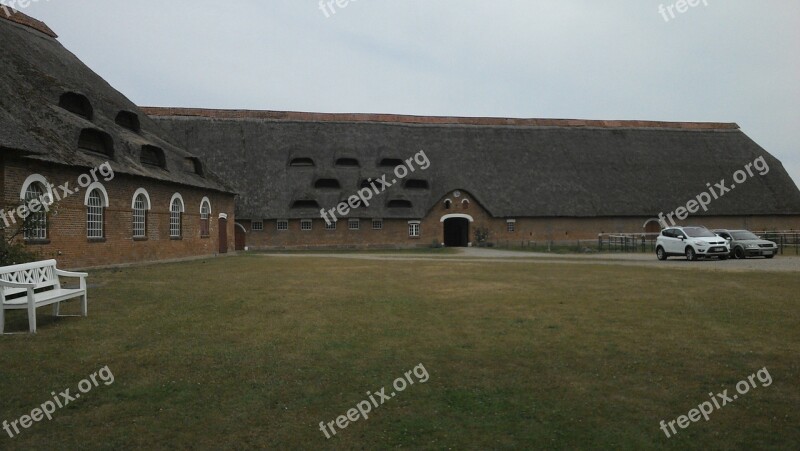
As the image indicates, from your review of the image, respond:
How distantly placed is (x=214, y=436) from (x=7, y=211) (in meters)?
16.1

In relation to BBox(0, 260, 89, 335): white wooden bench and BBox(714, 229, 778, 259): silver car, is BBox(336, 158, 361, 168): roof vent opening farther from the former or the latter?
BBox(0, 260, 89, 335): white wooden bench

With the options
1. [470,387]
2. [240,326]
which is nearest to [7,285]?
[240,326]

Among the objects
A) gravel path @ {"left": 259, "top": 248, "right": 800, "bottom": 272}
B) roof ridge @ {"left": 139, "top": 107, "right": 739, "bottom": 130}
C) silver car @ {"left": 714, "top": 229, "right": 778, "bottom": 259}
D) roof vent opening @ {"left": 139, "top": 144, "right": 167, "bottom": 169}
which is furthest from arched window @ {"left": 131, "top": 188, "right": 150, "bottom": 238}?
silver car @ {"left": 714, "top": 229, "right": 778, "bottom": 259}

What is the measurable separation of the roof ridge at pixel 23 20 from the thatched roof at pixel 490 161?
12172mm

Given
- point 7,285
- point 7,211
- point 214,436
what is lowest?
point 214,436

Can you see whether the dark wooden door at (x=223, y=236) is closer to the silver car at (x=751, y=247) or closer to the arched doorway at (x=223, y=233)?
the arched doorway at (x=223, y=233)

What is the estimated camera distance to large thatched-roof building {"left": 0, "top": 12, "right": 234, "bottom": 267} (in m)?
18.5

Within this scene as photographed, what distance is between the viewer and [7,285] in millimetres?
8883

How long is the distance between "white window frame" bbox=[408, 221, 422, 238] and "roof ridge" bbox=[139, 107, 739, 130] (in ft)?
35.3

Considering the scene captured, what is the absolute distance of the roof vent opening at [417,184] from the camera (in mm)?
45188

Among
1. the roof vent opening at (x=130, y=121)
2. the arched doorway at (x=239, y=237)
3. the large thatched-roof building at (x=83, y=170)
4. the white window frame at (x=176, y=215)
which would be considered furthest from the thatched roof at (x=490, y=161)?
the roof vent opening at (x=130, y=121)

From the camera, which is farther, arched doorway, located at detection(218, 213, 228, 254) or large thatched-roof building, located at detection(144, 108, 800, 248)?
large thatched-roof building, located at detection(144, 108, 800, 248)

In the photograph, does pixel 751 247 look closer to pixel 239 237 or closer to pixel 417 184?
pixel 417 184

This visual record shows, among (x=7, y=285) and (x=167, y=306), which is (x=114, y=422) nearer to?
(x=7, y=285)
